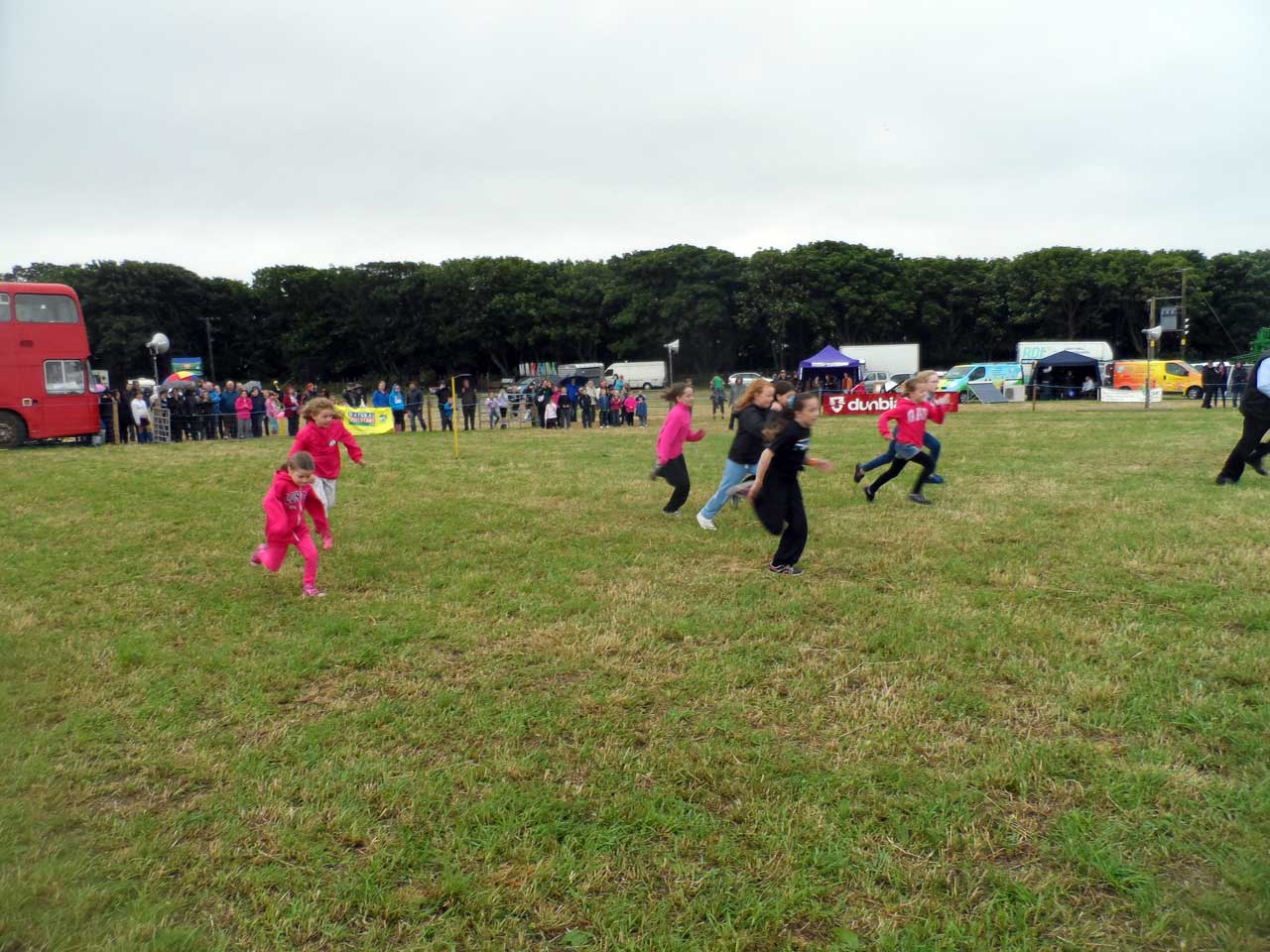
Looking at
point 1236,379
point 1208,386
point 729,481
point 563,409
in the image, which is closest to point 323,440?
point 729,481

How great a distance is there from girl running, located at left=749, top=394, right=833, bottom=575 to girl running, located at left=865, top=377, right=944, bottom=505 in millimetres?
3655

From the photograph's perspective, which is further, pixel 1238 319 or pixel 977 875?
pixel 1238 319

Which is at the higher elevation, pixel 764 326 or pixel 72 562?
pixel 764 326

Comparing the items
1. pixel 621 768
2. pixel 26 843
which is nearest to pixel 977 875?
pixel 621 768

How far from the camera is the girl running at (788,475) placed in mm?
7289

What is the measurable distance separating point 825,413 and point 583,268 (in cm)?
4674

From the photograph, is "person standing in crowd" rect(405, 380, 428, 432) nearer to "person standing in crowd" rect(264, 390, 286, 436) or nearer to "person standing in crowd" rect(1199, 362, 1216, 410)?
"person standing in crowd" rect(264, 390, 286, 436)

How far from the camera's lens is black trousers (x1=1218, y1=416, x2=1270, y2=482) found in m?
10.9

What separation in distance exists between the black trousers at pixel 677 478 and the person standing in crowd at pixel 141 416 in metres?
19.4

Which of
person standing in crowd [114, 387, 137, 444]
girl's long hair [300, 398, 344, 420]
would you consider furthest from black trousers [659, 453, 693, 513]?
person standing in crowd [114, 387, 137, 444]

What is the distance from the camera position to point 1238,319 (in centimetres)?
6206

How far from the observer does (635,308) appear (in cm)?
6838

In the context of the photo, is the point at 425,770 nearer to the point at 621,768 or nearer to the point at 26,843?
the point at 621,768

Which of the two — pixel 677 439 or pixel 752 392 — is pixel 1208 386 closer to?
pixel 752 392
